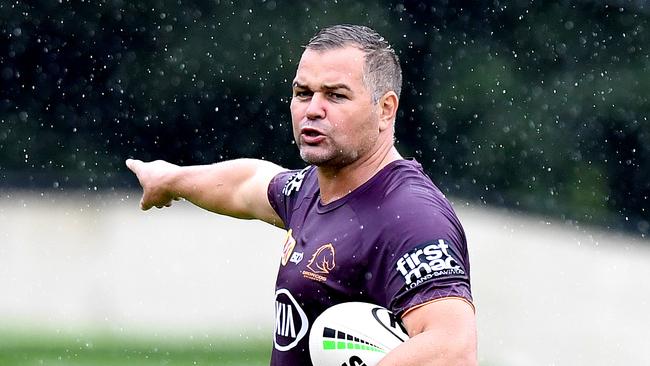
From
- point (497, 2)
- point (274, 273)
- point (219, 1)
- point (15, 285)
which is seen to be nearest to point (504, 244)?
point (274, 273)

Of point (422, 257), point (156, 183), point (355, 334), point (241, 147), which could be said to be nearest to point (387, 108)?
point (422, 257)

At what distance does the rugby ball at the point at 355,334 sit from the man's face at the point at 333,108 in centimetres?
52

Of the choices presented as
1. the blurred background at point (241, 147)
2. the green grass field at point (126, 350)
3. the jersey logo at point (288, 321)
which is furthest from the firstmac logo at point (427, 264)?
the green grass field at point (126, 350)

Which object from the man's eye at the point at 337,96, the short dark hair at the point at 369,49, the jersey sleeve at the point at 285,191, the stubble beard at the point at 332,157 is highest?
the short dark hair at the point at 369,49

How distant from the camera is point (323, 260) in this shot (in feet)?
14.4

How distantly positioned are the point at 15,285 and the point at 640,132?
214 inches

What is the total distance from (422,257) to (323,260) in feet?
1.52

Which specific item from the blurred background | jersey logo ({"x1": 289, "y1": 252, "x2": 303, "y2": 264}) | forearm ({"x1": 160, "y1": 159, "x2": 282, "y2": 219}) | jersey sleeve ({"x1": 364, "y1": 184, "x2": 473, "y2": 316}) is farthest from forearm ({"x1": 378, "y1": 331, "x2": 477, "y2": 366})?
the blurred background

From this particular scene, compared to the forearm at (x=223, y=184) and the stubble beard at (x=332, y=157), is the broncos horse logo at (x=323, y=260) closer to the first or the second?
the stubble beard at (x=332, y=157)

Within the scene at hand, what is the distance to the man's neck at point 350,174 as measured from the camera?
451 centimetres

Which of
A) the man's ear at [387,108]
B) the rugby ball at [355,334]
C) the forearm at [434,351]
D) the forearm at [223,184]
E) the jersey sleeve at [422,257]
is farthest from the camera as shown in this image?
the forearm at [223,184]

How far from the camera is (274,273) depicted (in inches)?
444

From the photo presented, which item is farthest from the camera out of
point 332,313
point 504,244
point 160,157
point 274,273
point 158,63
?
point 158,63

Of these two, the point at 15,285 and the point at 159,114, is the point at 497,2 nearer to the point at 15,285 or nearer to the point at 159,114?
the point at 159,114
